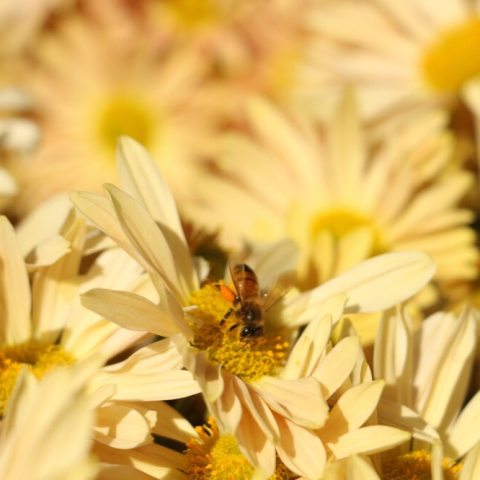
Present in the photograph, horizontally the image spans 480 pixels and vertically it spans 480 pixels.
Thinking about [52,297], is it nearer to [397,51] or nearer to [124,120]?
[397,51]

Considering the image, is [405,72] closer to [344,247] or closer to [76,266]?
[344,247]

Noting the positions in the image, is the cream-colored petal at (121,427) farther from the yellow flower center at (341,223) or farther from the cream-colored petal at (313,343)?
the yellow flower center at (341,223)

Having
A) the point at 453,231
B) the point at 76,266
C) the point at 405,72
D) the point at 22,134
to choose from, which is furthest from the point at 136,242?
the point at 405,72

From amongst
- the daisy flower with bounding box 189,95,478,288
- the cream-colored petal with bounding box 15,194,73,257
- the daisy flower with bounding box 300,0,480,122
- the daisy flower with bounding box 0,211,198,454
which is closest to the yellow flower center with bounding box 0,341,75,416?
the daisy flower with bounding box 0,211,198,454

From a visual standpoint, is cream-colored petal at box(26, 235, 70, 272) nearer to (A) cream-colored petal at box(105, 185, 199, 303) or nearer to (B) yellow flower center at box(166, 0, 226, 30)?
(A) cream-colored petal at box(105, 185, 199, 303)

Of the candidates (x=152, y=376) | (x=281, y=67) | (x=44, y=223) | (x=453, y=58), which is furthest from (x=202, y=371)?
(x=281, y=67)

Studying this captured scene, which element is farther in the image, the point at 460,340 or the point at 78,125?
the point at 78,125
